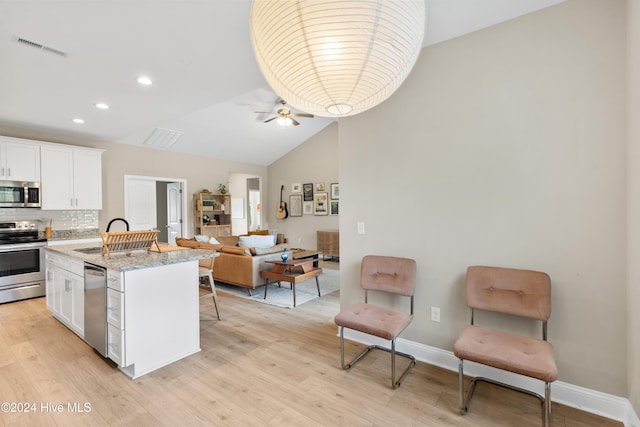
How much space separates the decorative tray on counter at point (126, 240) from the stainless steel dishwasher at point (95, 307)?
0.65 feet

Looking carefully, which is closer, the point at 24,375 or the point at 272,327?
the point at 24,375

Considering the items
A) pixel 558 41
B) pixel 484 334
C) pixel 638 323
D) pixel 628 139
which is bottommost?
pixel 484 334

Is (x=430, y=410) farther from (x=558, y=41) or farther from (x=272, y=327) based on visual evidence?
(x=558, y=41)

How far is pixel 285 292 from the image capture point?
15.3 ft

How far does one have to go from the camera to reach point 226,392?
2156mm

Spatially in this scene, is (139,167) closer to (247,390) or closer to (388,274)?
(247,390)

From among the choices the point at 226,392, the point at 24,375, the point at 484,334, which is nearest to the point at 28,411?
the point at 24,375

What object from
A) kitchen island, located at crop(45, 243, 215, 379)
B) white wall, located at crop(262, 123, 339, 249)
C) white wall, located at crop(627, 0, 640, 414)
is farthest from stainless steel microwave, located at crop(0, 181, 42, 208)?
white wall, located at crop(627, 0, 640, 414)

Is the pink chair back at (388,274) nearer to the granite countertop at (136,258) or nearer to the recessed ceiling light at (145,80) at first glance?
the granite countertop at (136,258)

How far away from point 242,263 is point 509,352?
11.7ft

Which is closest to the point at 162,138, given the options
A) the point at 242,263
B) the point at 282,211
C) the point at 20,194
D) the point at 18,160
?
the point at 18,160

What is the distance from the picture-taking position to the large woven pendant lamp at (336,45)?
0.80 metres

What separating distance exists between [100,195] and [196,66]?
3754 mm

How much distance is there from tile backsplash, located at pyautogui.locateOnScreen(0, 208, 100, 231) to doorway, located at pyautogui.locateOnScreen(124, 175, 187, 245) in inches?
25.1
